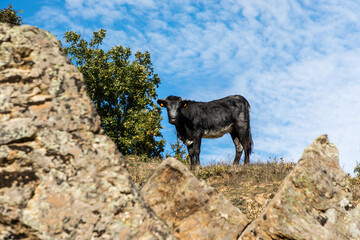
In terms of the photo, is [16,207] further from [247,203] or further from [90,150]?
[247,203]

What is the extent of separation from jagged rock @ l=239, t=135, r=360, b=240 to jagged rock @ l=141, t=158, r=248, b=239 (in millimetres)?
302

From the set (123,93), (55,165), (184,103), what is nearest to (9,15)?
(123,93)

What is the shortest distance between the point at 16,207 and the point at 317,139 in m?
4.39

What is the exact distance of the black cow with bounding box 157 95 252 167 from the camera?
16.6 meters

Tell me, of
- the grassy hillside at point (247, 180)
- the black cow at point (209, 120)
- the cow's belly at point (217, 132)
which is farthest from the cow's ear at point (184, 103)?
the grassy hillside at point (247, 180)

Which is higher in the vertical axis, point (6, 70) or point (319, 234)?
point (6, 70)

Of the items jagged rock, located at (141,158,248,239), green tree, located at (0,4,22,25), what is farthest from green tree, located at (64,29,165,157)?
jagged rock, located at (141,158,248,239)

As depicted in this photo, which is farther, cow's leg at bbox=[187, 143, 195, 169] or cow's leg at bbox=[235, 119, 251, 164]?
cow's leg at bbox=[235, 119, 251, 164]

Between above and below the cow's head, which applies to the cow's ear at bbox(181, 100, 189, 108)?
above

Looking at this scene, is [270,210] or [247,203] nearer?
[270,210]

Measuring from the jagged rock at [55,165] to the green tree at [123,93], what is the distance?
17.8 metres

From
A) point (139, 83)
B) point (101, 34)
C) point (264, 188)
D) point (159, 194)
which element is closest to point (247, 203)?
point (264, 188)

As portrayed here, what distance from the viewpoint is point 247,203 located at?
10297 millimetres

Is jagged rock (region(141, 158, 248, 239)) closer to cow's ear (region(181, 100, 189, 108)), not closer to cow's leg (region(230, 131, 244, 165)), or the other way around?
cow's ear (region(181, 100, 189, 108))
